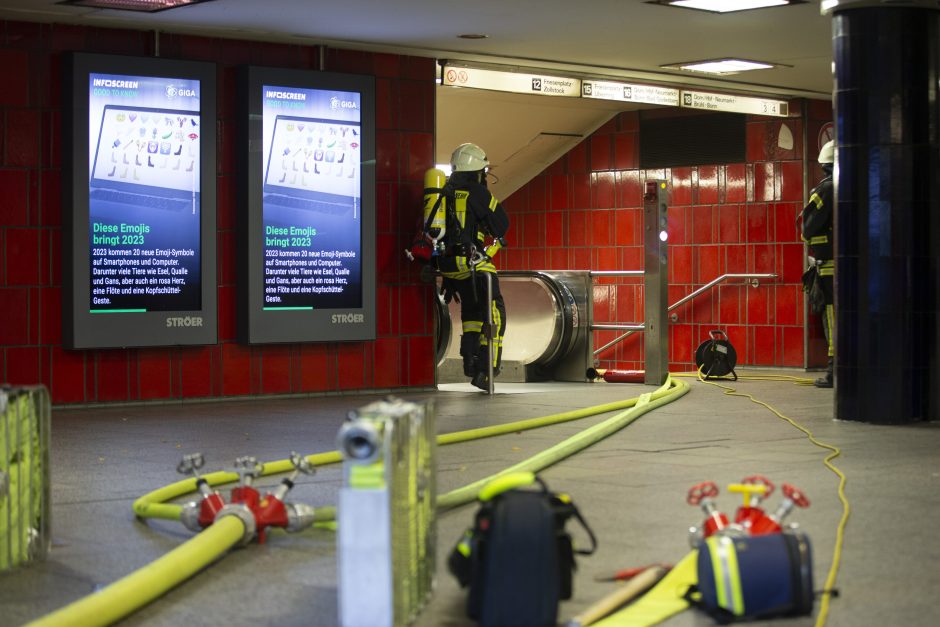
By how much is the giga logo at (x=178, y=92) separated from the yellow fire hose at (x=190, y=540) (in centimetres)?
416

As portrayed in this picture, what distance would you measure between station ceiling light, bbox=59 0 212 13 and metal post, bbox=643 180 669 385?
16.6 ft

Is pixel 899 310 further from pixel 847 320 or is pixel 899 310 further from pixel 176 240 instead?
pixel 176 240

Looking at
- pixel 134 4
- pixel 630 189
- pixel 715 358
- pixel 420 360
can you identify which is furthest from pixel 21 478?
pixel 630 189

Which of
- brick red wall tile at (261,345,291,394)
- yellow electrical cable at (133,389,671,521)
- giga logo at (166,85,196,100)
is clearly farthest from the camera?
brick red wall tile at (261,345,291,394)

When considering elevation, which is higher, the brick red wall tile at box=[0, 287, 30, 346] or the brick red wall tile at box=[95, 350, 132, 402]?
the brick red wall tile at box=[0, 287, 30, 346]

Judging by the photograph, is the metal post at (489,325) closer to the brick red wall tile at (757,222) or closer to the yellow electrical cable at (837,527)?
the yellow electrical cable at (837,527)

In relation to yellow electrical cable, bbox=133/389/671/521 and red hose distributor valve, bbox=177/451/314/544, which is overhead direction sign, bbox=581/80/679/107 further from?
red hose distributor valve, bbox=177/451/314/544

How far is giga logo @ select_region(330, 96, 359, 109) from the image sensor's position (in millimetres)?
12141

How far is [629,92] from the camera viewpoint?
570 inches

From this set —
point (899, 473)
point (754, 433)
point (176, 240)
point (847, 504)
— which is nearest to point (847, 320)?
point (754, 433)

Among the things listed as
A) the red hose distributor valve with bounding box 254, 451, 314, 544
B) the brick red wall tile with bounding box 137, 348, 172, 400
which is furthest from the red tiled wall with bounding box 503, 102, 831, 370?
the red hose distributor valve with bounding box 254, 451, 314, 544

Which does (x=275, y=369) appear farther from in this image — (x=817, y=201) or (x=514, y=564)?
(x=514, y=564)

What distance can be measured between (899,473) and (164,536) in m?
3.78

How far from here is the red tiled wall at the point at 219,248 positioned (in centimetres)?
1073
